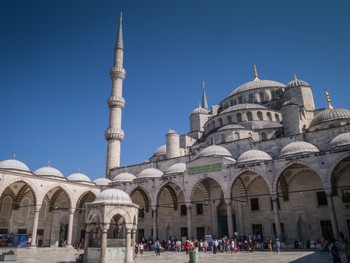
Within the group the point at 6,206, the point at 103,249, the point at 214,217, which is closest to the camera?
the point at 103,249

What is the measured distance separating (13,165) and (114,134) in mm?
7872

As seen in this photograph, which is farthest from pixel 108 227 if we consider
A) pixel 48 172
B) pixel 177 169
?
pixel 48 172

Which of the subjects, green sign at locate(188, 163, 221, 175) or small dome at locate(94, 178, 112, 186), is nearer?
green sign at locate(188, 163, 221, 175)

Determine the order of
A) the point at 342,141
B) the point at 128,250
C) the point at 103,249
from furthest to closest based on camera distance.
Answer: the point at 342,141 → the point at 128,250 → the point at 103,249

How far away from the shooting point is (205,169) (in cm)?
1777

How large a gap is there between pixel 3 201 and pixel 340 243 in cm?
1968

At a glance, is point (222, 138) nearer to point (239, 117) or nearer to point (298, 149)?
point (239, 117)

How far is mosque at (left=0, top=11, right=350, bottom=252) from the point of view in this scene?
1559cm

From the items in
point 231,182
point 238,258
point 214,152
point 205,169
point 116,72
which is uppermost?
point 116,72

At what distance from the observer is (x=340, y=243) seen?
12.5 meters

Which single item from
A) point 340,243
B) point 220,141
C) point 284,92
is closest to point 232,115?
point 220,141

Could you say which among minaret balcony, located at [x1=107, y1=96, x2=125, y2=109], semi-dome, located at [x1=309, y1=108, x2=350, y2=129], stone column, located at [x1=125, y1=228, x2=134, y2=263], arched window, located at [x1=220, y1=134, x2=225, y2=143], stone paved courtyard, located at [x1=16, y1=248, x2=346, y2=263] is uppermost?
minaret balcony, located at [x1=107, y1=96, x2=125, y2=109]

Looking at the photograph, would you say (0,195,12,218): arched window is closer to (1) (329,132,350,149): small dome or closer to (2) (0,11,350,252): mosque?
(2) (0,11,350,252): mosque

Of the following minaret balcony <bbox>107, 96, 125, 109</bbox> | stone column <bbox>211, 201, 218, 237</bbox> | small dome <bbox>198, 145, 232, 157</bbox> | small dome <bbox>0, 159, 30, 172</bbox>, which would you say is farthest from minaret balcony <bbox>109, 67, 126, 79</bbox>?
stone column <bbox>211, 201, 218, 237</bbox>
